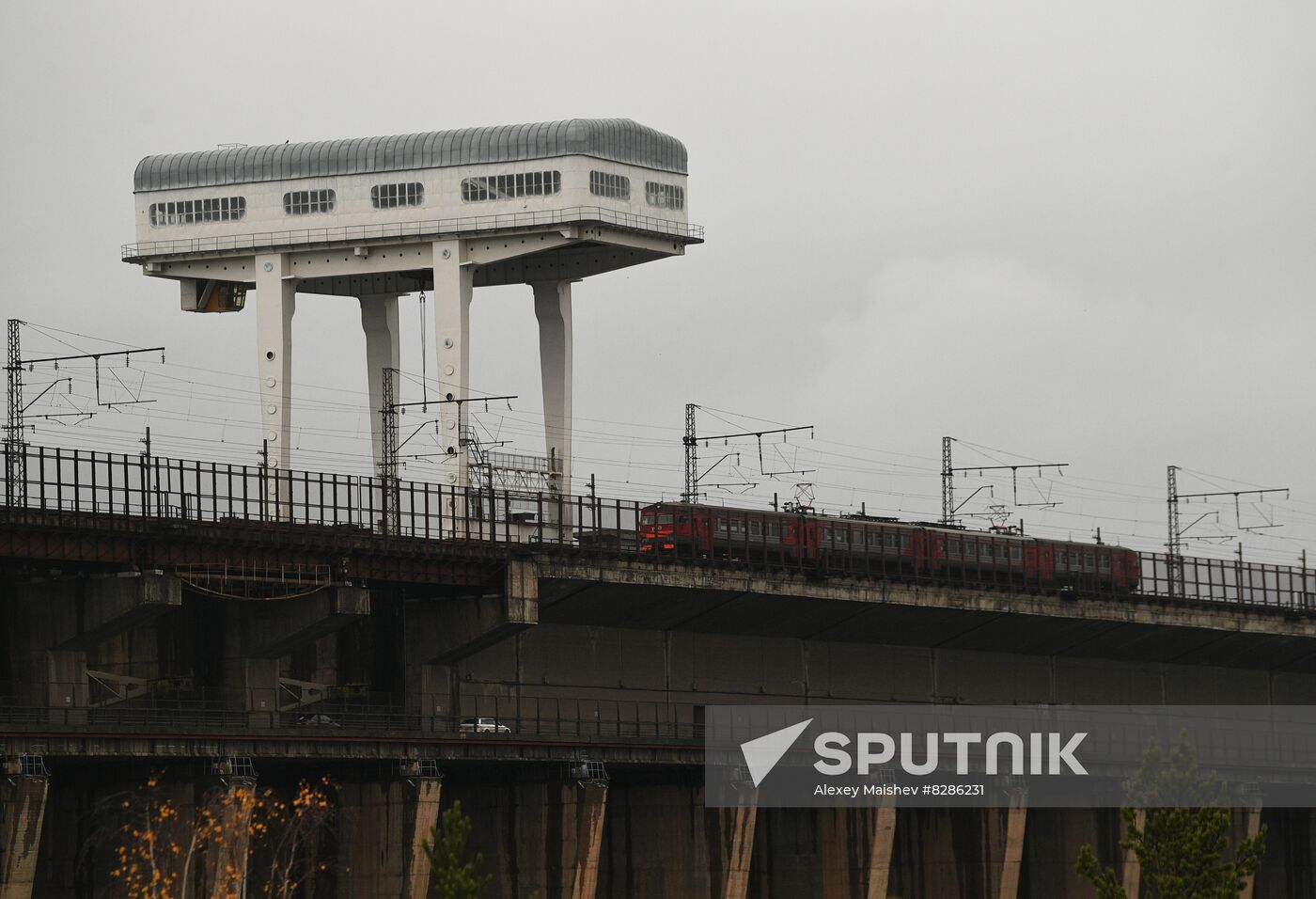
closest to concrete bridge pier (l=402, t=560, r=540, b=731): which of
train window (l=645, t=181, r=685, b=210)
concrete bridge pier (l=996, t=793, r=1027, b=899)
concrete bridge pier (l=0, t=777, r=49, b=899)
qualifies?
concrete bridge pier (l=996, t=793, r=1027, b=899)

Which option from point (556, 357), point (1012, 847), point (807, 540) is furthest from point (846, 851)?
point (556, 357)

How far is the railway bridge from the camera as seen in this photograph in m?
76.9

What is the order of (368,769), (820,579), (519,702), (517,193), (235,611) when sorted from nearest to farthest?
(368,769), (235,611), (519,702), (820,579), (517,193)

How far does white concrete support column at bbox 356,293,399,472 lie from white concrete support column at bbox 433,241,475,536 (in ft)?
11.9

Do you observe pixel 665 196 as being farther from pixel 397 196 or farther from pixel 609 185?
pixel 397 196

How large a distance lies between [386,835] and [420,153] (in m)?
45.5

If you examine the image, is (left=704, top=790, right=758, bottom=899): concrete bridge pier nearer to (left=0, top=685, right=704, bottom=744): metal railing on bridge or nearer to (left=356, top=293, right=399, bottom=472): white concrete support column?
(left=0, top=685, right=704, bottom=744): metal railing on bridge

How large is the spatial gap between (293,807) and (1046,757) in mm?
41063

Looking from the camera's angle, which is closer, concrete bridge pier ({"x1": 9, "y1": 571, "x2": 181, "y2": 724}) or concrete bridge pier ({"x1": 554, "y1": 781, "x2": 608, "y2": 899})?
concrete bridge pier ({"x1": 554, "y1": 781, "x2": 608, "y2": 899})

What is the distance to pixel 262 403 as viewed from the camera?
377 feet

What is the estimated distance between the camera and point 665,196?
380 feet

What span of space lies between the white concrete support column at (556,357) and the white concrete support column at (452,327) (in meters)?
4.27

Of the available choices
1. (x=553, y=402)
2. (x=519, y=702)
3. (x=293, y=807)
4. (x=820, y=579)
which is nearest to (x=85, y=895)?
(x=293, y=807)

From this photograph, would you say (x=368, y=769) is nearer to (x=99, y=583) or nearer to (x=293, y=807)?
(x=293, y=807)
